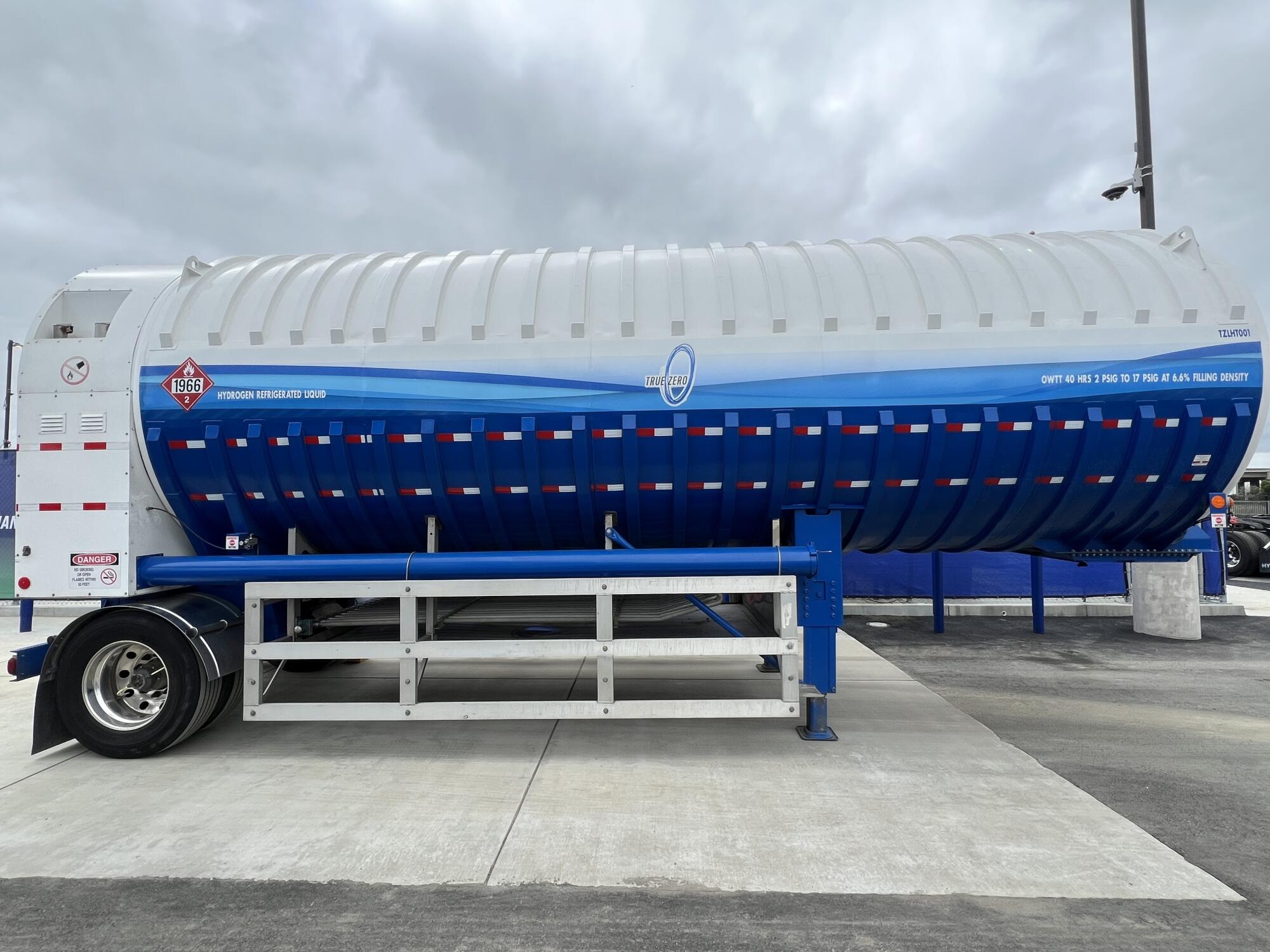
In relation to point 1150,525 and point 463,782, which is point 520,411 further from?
point 1150,525

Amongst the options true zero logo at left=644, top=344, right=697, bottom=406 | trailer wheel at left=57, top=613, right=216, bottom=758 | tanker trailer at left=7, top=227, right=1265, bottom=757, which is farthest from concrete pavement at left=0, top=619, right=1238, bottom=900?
true zero logo at left=644, top=344, right=697, bottom=406

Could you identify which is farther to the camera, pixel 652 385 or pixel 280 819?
pixel 652 385

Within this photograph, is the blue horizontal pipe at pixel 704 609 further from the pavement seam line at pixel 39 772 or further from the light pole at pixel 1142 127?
the light pole at pixel 1142 127

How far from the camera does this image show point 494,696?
6406 millimetres

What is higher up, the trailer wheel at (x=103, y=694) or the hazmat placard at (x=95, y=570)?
the hazmat placard at (x=95, y=570)

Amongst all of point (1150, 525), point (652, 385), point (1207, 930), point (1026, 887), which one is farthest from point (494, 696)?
point (1150, 525)

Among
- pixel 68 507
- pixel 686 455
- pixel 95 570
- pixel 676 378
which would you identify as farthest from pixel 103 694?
pixel 676 378

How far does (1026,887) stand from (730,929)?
1.44 meters

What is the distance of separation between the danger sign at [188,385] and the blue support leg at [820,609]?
173 inches

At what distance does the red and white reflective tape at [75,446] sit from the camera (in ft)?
16.3

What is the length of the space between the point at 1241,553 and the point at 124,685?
2170 centimetres

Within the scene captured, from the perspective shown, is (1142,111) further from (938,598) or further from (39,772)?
(39,772)

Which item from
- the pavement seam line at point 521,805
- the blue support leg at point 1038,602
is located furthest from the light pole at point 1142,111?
the pavement seam line at point 521,805

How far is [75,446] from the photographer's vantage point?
196 inches
